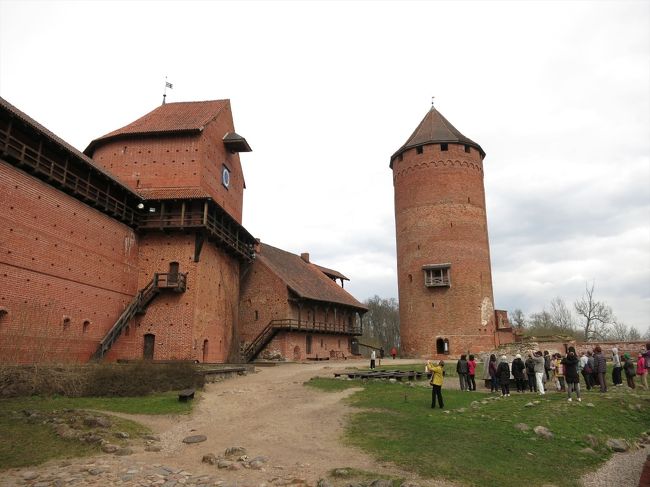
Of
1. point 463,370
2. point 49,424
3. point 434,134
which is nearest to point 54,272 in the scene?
point 49,424

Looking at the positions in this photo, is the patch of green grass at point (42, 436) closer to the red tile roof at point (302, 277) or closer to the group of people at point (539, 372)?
the group of people at point (539, 372)

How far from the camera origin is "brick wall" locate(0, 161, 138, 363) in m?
16.5

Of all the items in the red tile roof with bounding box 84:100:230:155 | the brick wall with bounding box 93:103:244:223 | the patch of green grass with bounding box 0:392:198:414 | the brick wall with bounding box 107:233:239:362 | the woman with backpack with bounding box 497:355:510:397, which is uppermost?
the red tile roof with bounding box 84:100:230:155

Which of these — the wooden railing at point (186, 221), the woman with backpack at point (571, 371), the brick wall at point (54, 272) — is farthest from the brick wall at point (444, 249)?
the brick wall at point (54, 272)

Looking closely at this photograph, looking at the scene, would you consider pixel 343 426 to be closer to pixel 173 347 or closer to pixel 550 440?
pixel 550 440

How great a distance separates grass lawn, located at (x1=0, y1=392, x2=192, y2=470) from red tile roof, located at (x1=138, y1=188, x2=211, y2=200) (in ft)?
39.9

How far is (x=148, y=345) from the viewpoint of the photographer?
936 inches

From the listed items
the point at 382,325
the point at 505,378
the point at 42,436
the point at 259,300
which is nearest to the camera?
the point at 42,436

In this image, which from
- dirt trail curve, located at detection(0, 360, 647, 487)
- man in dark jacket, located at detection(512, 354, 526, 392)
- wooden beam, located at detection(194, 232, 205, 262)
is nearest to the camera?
dirt trail curve, located at detection(0, 360, 647, 487)

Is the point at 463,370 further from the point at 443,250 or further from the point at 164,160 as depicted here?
the point at 443,250

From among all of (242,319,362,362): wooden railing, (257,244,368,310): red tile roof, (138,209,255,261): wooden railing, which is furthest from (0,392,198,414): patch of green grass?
(257,244,368,310): red tile roof

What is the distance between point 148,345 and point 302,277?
662 inches

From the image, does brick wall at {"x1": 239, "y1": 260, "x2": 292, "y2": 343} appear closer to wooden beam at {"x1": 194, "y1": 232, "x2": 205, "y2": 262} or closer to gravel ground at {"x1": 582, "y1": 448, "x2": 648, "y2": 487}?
wooden beam at {"x1": 194, "y1": 232, "x2": 205, "y2": 262}

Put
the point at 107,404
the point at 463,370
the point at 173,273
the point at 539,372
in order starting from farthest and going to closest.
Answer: the point at 173,273 → the point at 463,370 → the point at 539,372 → the point at 107,404
